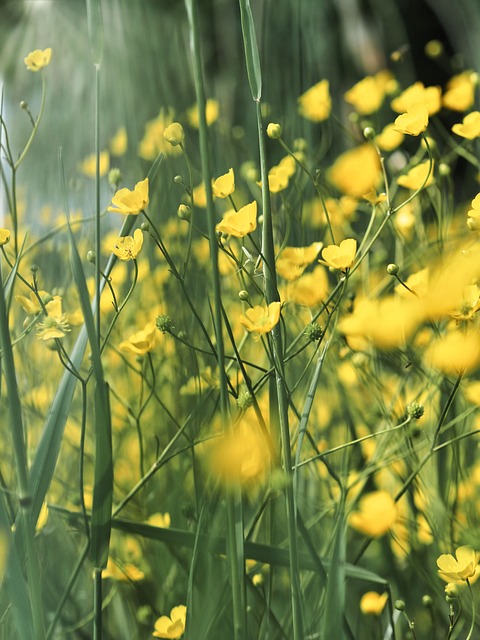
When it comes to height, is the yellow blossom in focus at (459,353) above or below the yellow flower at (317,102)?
below

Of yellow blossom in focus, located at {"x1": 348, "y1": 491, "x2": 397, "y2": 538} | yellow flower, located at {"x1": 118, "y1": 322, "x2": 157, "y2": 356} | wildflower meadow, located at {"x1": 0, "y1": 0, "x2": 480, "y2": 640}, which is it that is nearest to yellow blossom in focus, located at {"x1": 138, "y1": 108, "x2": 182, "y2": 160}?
wildflower meadow, located at {"x1": 0, "y1": 0, "x2": 480, "y2": 640}

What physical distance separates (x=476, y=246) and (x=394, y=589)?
0.27 m

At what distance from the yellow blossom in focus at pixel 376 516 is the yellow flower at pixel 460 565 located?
0.04 m

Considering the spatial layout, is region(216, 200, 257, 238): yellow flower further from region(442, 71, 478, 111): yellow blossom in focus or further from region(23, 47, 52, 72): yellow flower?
region(442, 71, 478, 111): yellow blossom in focus

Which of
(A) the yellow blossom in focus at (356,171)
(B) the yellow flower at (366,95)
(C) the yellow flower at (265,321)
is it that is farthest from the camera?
(B) the yellow flower at (366,95)

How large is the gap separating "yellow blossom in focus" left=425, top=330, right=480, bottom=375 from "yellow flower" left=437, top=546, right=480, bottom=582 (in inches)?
4.0

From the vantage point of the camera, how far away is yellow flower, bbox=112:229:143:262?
470 mm

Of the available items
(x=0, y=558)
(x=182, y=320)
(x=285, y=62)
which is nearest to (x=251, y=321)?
(x=182, y=320)

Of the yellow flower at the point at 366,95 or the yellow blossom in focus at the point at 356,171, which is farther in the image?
the yellow flower at the point at 366,95

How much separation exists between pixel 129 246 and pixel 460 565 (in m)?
0.26

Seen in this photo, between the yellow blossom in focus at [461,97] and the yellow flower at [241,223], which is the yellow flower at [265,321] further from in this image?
the yellow blossom in focus at [461,97]

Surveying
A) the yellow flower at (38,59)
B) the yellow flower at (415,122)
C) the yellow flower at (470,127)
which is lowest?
the yellow flower at (470,127)

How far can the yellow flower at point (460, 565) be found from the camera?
0.46 meters

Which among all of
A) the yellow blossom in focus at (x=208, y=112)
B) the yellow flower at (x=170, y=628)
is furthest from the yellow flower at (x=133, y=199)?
the yellow blossom in focus at (x=208, y=112)
